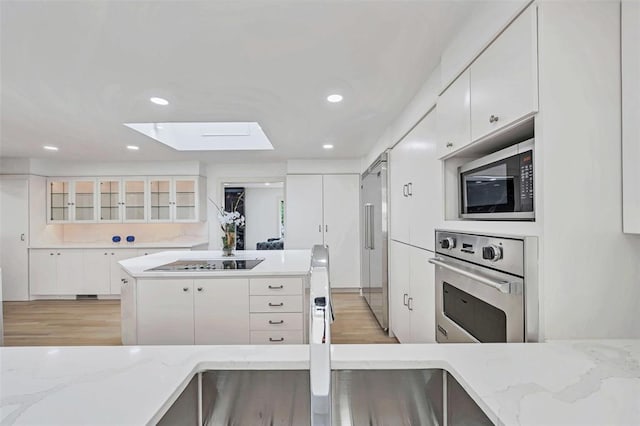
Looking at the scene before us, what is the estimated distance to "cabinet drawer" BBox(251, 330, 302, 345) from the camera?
2.47m

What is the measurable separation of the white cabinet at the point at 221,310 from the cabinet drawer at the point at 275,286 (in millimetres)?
65

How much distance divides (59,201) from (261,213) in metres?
5.00

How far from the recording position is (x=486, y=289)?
4.09 feet

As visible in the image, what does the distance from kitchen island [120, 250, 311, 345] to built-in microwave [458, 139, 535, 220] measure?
1.44 m

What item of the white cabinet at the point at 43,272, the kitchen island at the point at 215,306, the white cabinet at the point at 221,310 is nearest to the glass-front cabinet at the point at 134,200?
the white cabinet at the point at 43,272

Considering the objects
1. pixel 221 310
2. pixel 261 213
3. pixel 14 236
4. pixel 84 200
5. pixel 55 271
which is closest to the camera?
pixel 221 310

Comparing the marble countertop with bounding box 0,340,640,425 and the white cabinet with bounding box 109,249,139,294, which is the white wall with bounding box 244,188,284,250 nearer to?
the white cabinet with bounding box 109,249,139,294

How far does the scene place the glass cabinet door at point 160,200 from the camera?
5.31 metres

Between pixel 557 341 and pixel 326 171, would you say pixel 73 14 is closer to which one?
pixel 557 341

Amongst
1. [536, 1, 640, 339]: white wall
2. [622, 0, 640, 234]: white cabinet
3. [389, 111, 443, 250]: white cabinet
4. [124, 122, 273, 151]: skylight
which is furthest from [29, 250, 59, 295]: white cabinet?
[622, 0, 640, 234]: white cabinet

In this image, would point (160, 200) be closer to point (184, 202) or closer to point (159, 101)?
point (184, 202)

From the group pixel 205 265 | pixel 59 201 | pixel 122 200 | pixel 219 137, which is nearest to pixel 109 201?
pixel 122 200

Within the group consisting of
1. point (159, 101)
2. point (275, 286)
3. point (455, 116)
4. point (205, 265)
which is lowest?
point (275, 286)

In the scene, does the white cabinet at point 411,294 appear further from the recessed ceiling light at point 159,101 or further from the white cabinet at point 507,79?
the recessed ceiling light at point 159,101
